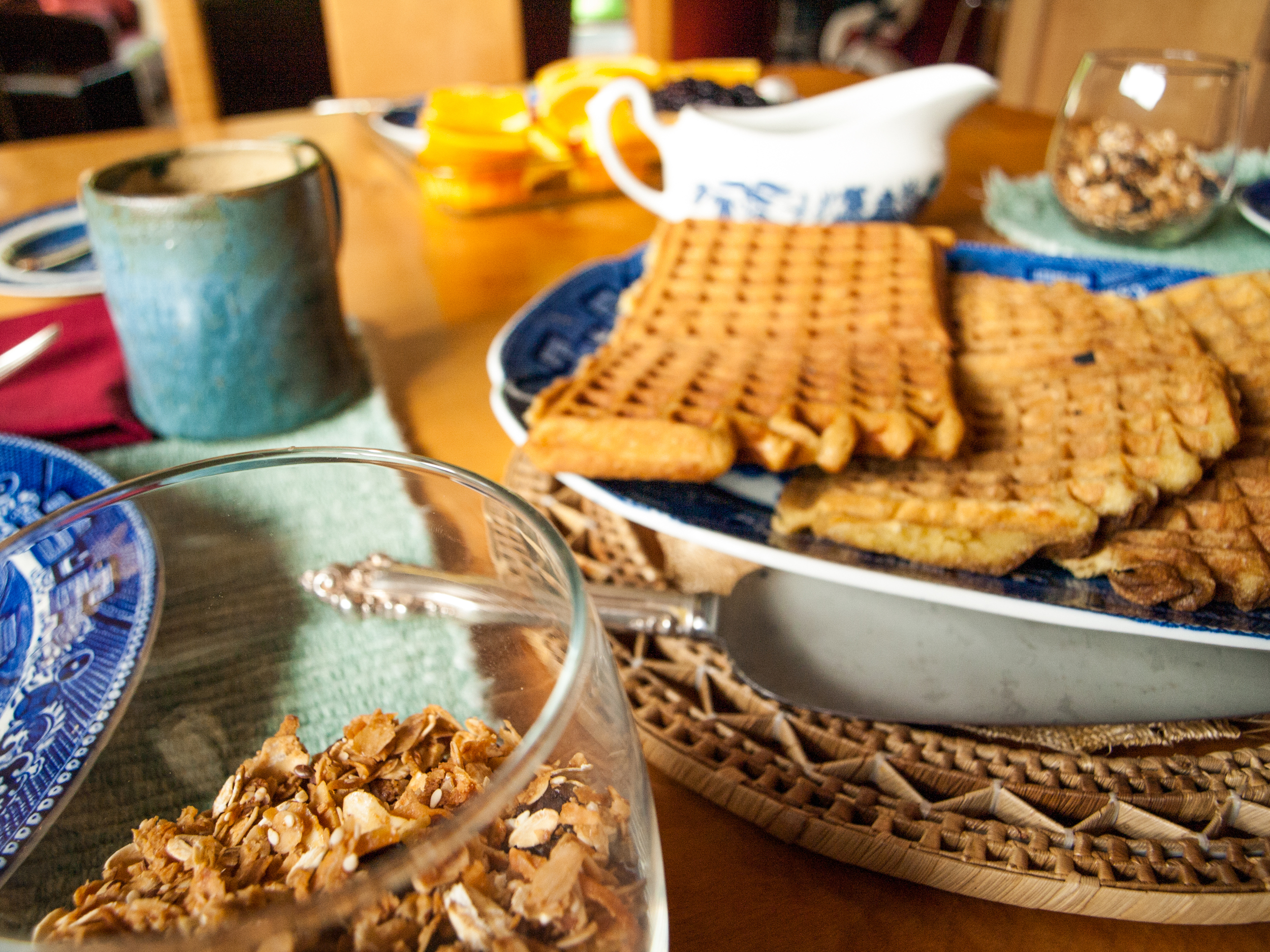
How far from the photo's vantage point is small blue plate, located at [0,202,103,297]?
2.88ft

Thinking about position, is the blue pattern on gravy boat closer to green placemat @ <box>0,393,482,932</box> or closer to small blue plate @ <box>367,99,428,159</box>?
small blue plate @ <box>367,99,428,159</box>

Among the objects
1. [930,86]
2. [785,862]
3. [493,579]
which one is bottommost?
[785,862]

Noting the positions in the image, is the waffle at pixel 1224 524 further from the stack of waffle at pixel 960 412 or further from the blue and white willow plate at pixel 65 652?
the blue and white willow plate at pixel 65 652

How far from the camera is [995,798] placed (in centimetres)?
35

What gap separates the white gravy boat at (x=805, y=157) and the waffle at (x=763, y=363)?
0.12ft

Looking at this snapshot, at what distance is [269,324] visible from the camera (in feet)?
2.02

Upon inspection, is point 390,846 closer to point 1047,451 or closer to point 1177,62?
point 1047,451

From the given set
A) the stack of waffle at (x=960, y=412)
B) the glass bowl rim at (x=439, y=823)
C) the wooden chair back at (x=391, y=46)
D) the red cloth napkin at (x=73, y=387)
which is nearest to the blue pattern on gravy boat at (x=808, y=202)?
the stack of waffle at (x=960, y=412)

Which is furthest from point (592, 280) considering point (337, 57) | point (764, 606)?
point (337, 57)

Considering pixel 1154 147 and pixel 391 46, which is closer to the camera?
pixel 1154 147

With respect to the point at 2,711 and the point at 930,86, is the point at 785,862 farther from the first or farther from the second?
the point at 930,86

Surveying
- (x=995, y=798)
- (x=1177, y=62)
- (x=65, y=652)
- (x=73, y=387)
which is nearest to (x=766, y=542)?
(x=995, y=798)

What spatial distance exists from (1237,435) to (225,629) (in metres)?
0.58

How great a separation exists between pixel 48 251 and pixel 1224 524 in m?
1.20
